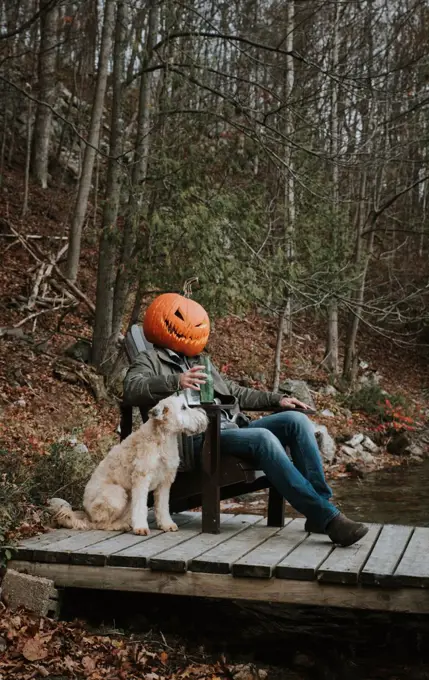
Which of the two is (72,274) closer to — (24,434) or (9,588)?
(24,434)

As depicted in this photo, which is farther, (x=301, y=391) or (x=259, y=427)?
(x=301, y=391)

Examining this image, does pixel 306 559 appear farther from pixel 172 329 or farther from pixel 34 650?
pixel 172 329

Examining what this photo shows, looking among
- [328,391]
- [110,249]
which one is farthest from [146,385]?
[328,391]

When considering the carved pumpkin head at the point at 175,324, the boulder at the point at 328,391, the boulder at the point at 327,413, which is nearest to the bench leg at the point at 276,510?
the carved pumpkin head at the point at 175,324

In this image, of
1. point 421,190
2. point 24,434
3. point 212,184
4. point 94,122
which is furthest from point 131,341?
point 421,190

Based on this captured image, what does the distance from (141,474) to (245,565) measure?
0.96 m

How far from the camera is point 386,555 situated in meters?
4.42

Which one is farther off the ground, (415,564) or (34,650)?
(415,564)

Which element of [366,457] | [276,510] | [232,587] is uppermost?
[276,510]

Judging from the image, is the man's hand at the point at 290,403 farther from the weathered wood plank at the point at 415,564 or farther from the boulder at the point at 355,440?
the boulder at the point at 355,440

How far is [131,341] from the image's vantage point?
574 cm

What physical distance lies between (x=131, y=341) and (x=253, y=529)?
1724 mm

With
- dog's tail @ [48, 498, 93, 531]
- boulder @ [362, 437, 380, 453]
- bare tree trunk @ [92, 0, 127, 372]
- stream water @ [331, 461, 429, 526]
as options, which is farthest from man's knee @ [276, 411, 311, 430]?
boulder @ [362, 437, 380, 453]

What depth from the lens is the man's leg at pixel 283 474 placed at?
463cm
